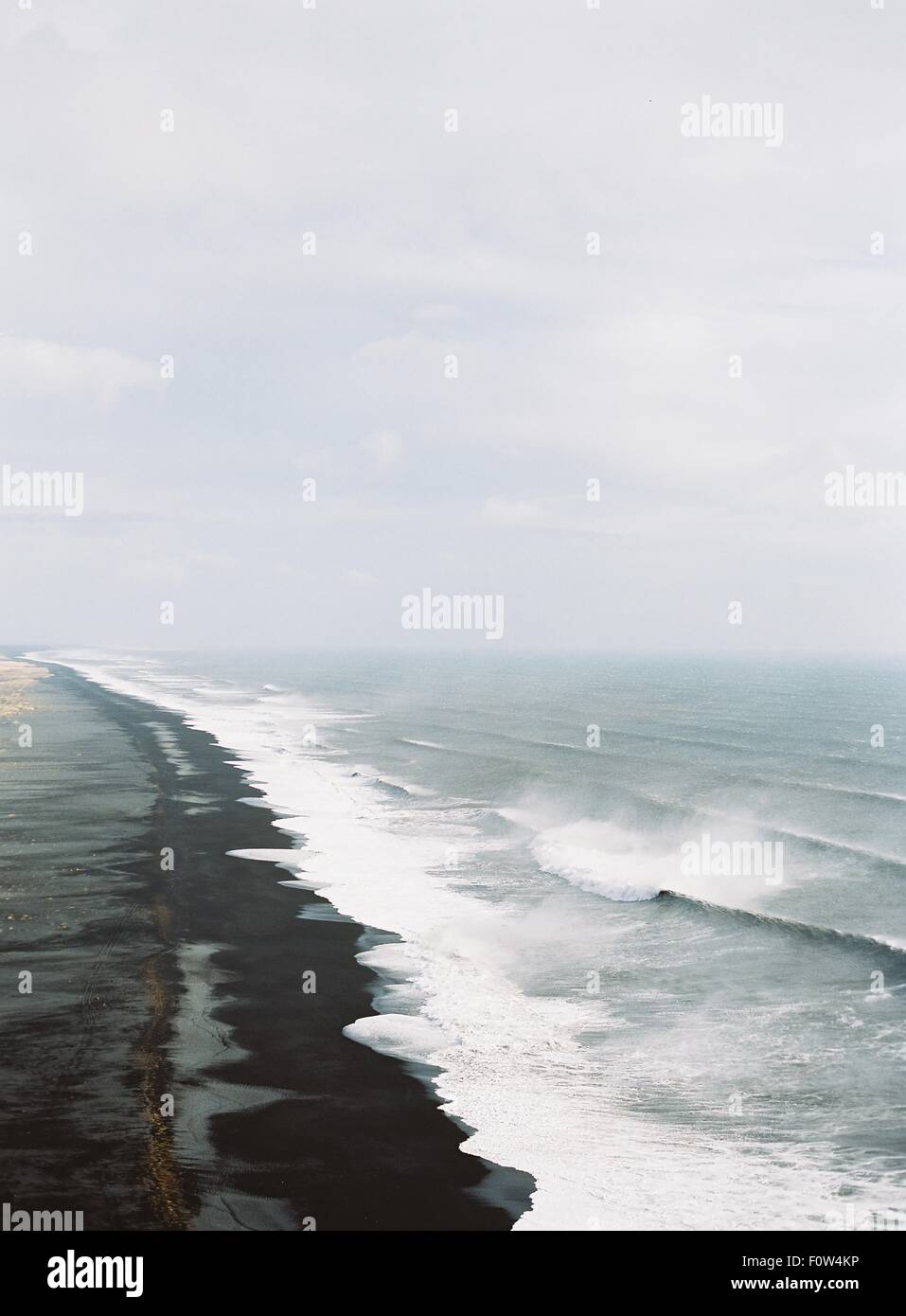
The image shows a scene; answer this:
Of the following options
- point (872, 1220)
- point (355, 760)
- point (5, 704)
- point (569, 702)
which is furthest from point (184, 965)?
point (569, 702)

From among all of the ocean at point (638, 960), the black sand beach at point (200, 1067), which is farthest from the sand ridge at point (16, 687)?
the black sand beach at point (200, 1067)

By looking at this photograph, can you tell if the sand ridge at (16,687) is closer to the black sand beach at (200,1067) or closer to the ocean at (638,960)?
the ocean at (638,960)

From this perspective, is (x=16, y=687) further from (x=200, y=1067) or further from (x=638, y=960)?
(x=200, y=1067)

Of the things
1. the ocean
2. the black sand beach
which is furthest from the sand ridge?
the black sand beach

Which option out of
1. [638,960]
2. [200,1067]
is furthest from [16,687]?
[200,1067]

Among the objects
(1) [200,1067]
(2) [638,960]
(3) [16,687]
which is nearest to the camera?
(1) [200,1067]

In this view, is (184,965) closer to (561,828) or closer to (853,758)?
(561,828)
